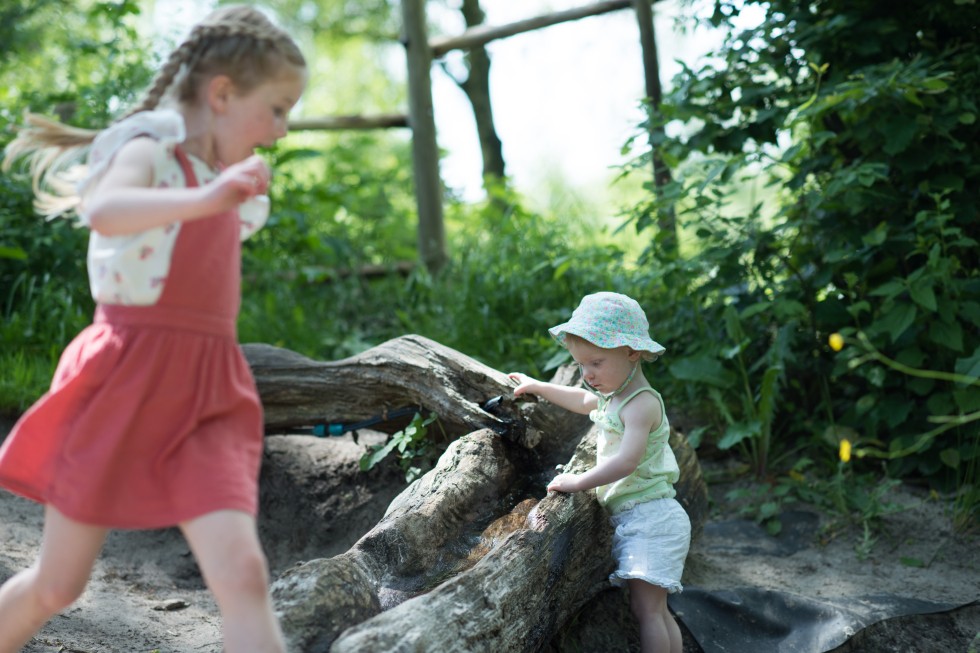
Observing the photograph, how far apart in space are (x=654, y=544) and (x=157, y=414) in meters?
1.68

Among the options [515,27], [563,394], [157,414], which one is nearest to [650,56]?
[515,27]

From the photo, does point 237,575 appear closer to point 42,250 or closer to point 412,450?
point 412,450

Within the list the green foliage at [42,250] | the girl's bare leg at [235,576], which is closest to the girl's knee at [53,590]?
the girl's bare leg at [235,576]

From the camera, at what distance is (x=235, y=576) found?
72.7 inches

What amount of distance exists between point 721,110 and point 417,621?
3434mm

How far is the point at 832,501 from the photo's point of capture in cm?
430

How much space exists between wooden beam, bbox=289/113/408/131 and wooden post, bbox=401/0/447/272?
0.44 ft

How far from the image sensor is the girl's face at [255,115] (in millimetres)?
2035

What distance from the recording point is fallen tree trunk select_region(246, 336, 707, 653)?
7.61 ft

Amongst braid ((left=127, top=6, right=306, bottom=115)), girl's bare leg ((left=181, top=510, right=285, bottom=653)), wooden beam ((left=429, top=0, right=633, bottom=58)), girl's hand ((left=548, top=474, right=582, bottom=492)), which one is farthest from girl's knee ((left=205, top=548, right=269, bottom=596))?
wooden beam ((left=429, top=0, right=633, bottom=58))

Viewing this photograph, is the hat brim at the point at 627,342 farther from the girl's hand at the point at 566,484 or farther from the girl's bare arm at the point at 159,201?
the girl's bare arm at the point at 159,201

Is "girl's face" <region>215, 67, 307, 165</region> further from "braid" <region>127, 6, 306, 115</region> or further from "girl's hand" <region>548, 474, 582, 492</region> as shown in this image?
"girl's hand" <region>548, 474, 582, 492</region>

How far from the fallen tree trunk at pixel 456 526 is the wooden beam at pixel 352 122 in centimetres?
261

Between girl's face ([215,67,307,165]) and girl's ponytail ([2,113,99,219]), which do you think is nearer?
girl's face ([215,67,307,165])
